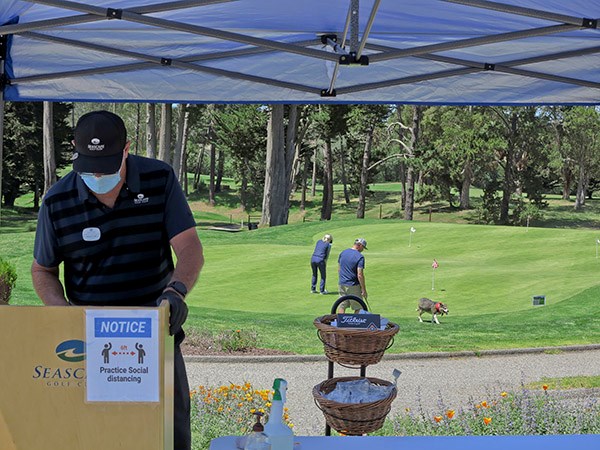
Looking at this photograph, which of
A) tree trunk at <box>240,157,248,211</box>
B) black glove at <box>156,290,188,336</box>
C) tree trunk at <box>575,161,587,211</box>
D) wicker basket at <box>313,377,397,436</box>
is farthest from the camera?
tree trunk at <box>240,157,248,211</box>

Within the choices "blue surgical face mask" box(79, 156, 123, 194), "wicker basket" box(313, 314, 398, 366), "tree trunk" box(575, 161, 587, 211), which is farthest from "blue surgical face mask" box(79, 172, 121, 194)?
"tree trunk" box(575, 161, 587, 211)

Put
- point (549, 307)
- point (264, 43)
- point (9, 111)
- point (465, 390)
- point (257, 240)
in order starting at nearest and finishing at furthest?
point (264, 43) < point (465, 390) < point (549, 307) < point (257, 240) < point (9, 111)

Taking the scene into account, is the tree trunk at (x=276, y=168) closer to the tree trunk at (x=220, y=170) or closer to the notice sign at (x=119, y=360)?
the tree trunk at (x=220, y=170)

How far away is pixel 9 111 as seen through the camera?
31.8 m

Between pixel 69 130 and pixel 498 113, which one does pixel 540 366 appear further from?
pixel 69 130

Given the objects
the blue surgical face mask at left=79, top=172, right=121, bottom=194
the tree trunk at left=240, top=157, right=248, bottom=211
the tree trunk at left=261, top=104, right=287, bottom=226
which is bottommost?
the tree trunk at left=240, top=157, right=248, bottom=211

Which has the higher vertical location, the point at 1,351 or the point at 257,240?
the point at 1,351

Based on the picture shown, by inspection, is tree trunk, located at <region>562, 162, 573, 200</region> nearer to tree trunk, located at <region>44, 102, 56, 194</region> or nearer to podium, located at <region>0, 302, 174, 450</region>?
tree trunk, located at <region>44, 102, 56, 194</region>

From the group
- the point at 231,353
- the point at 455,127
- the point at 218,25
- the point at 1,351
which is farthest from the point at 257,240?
the point at 1,351

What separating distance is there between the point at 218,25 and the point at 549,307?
13.2 metres

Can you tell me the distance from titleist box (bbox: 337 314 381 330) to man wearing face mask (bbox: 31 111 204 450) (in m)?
0.82

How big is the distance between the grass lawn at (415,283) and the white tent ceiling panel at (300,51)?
7.16 meters

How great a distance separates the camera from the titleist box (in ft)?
10.3

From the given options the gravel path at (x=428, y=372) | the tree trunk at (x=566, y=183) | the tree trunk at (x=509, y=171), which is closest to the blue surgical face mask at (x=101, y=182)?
the gravel path at (x=428, y=372)
